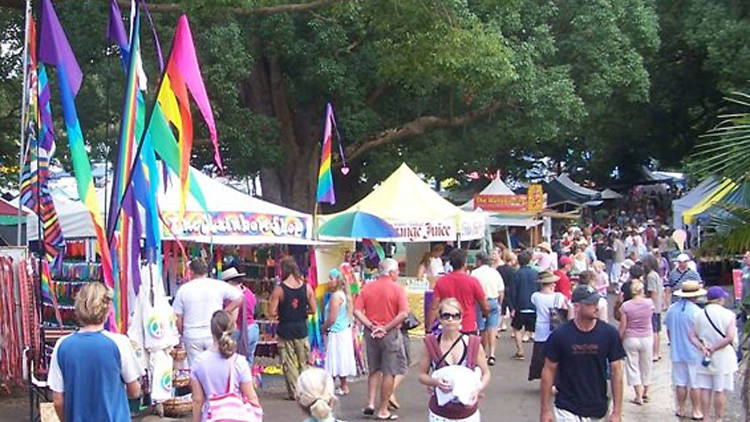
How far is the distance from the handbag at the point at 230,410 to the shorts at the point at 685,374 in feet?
17.5

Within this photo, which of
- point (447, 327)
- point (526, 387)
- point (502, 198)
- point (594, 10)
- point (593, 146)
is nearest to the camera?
point (447, 327)

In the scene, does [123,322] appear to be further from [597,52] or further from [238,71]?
[597,52]

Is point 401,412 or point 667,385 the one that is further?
point 667,385

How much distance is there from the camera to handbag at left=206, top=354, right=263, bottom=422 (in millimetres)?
6203

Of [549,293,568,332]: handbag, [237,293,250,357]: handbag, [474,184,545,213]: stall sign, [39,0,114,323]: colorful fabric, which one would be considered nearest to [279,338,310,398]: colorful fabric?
[237,293,250,357]: handbag

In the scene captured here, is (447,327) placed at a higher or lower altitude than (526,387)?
higher

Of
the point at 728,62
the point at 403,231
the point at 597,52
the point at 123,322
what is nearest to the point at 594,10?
the point at 597,52

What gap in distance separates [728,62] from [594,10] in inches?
183

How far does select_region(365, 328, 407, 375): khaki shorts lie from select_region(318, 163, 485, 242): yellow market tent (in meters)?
5.73

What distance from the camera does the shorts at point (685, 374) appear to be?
1008 cm

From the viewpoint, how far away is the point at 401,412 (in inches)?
439

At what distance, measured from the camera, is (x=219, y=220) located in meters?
12.3

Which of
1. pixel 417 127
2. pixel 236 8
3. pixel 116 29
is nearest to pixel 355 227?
pixel 236 8

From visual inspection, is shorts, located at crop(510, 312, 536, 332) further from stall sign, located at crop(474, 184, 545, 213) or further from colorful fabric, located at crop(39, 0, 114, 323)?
stall sign, located at crop(474, 184, 545, 213)
